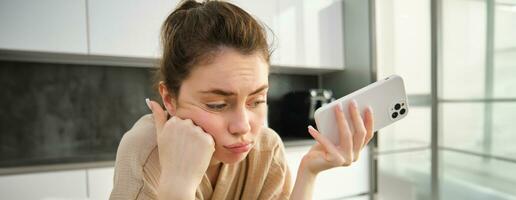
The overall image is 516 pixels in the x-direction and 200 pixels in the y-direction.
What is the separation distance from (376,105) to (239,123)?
0.28 m

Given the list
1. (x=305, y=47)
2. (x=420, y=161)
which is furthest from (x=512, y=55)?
(x=305, y=47)

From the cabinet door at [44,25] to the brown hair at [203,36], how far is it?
956 mm

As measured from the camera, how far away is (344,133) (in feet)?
1.81

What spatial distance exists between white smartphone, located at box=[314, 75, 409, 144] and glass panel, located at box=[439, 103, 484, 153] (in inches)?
45.1

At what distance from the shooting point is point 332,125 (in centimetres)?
58

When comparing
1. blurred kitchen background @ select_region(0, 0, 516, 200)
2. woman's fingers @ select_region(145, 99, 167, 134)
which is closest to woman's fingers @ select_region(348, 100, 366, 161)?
woman's fingers @ select_region(145, 99, 167, 134)

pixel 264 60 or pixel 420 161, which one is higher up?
pixel 264 60

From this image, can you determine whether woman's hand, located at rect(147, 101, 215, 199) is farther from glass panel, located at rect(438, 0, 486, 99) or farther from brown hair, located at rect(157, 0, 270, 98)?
glass panel, located at rect(438, 0, 486, 99)

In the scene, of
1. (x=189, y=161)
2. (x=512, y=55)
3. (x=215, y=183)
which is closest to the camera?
(x=189, y=161)

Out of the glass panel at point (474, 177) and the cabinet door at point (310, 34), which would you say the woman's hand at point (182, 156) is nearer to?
the cabinet door at point (310, 34)

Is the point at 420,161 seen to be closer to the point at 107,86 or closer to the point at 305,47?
the point at 305,47

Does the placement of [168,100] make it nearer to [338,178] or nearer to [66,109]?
[66,109]

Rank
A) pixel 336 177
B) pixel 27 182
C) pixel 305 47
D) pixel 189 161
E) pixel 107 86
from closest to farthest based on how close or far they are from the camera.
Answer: pixel 189 161 < pixel 27 182 < pixel 107 86 < pixel 336 177 < pixel 305 47

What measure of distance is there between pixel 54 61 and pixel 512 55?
7.22 feet
